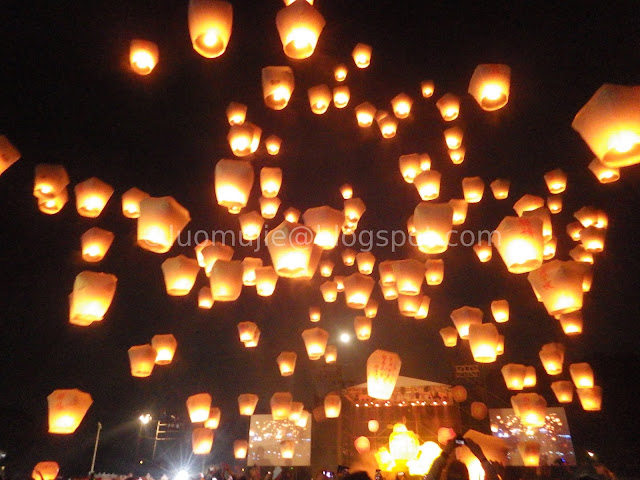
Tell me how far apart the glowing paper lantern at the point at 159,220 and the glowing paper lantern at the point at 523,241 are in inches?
138

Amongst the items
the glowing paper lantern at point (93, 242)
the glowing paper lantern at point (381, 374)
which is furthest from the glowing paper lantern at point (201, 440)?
the glowing paper lantern at point (93, 242)

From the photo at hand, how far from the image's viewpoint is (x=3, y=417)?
12.0 metres

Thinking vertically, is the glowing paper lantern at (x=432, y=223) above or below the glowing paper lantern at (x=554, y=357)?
above

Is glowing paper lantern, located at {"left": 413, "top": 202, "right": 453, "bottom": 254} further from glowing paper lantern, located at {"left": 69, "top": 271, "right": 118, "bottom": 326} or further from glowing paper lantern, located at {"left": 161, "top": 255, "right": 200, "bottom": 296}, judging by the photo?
glowing paper lantern, located at {"left": 69, "top": 271, "right": 118, "bottom": 326}

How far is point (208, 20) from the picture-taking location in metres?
4.39

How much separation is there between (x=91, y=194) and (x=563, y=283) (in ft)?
19.2

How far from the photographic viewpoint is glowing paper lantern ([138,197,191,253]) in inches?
191

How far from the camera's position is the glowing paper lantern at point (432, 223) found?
512 cm

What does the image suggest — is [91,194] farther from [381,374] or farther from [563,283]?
[563,283]

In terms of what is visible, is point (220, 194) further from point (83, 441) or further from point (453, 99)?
point (83, 441)

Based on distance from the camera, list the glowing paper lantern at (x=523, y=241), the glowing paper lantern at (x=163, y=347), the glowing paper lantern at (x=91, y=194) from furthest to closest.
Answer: the glowing paper lantern at (x=163, y=347) < the glowing paper lantern at (x=91, y=194) < the glowing paper lantern at (x=523, y=241)

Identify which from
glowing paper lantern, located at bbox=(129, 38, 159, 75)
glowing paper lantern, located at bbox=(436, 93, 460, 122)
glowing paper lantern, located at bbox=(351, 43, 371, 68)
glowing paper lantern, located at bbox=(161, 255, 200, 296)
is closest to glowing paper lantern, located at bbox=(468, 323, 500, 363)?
glowing paper lantern, located at bbox=(436, 93, 460, 122)

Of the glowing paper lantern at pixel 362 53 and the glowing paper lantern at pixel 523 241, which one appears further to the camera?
the glowing paper lantern at pixel 362 53

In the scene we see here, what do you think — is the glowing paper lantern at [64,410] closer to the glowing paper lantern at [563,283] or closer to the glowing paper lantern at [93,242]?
the glowing paper lantern at [93,242]
